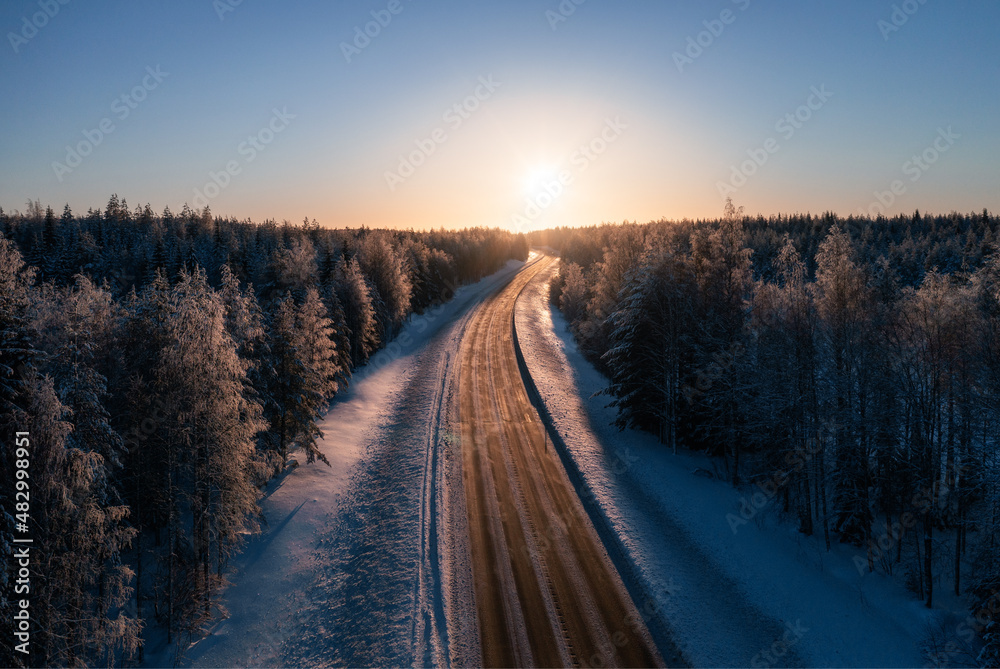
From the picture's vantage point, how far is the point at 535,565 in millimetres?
15383

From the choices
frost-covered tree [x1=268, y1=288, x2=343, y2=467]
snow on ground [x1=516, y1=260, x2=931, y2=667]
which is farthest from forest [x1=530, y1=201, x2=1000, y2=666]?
frost-covered tree [x1=268, y1=288, x2=343, y2=467]

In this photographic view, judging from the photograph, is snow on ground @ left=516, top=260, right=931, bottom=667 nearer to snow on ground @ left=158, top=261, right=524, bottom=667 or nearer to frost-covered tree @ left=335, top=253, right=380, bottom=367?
snow on ground @ left=158, top=261, right=524, bottom=667

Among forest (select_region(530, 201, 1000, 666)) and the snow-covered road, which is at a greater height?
forest (select_region(530, 201, 1000, 666))

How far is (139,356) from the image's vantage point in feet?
47.5

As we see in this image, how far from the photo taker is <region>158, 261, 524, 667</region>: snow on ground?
12258 mm

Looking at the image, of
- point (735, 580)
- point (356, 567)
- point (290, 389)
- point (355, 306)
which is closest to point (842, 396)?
point (735, 580)

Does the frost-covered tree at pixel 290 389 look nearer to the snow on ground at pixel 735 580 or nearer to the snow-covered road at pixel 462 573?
the snow-covered road at pixel 462 573

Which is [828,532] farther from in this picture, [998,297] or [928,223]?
[928,223]

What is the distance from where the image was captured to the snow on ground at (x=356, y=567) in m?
12.3

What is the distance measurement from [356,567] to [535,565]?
621 cm

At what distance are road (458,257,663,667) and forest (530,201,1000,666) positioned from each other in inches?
263

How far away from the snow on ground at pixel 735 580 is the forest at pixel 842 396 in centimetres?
84

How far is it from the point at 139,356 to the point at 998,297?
26108 millimetres

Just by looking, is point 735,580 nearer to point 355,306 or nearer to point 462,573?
point 462,573
